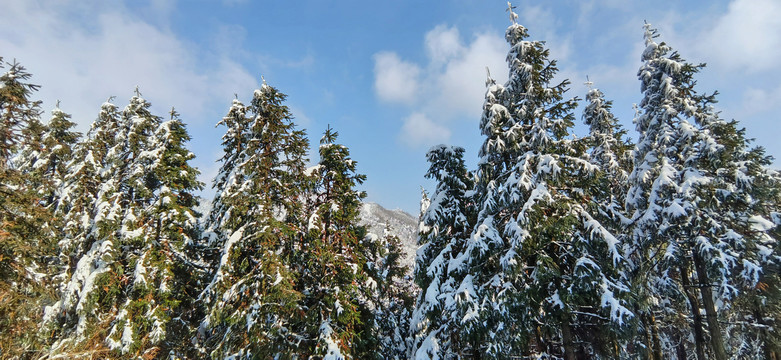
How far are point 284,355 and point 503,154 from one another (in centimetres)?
1179

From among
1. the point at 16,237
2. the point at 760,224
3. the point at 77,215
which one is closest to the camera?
the point at 16,237

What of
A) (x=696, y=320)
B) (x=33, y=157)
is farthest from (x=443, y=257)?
(x=33, y=157)

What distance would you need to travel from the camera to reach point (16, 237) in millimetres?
10531

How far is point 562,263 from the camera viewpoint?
1226cm

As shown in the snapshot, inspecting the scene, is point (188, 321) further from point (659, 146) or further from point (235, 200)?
point (659, 146)

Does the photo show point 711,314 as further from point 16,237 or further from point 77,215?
point 77,215

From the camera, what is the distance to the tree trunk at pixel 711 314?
1266 centimetres

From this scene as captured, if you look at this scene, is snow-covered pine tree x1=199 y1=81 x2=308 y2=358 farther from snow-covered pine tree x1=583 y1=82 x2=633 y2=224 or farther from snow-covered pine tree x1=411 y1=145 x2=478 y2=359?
snow-covered pine tree x1=583 y1=82 x2=633 y2=224

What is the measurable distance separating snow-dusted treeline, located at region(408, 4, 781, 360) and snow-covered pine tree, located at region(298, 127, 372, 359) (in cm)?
297

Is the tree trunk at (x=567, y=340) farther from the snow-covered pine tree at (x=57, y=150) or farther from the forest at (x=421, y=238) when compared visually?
the snow-covered pine tree at (x=57, y=150)

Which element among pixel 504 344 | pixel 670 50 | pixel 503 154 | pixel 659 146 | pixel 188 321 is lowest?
pixel 188 321

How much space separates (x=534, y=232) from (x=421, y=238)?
6.79m

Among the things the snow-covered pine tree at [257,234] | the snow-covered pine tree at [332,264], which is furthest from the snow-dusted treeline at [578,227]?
the snow-covered pine tree at [257,234]

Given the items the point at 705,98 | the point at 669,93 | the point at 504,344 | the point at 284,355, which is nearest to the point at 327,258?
the point at 284,355
